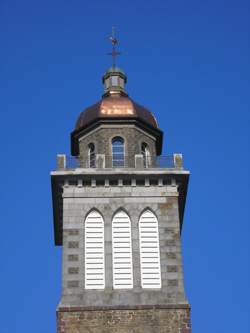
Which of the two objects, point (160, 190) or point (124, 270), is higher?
point (160, 190)

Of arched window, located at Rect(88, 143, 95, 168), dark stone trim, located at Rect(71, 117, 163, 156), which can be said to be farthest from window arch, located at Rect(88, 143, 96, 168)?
dark stone trim, located at Rect(71, 117, 163, 156)

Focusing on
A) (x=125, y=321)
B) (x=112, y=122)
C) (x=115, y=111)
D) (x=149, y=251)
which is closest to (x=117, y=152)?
(x=112, y=122)

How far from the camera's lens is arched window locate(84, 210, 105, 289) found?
4244cm

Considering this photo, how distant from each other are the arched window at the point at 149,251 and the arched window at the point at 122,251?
549mm

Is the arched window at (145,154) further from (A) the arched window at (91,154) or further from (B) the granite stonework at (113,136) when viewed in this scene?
(A) the arched window at (91,154)

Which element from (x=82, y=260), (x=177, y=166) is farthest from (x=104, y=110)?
(x=82, y=260)

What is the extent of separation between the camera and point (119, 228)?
144ft

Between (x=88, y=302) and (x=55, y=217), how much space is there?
271 inches

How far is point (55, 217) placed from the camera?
47.3m

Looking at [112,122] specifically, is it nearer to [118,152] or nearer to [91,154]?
[118,152]

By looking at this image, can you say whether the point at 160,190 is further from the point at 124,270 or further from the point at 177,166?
the point at 124,270

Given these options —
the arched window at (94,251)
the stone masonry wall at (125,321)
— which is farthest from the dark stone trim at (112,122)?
the stone masonry wall at (125,321)

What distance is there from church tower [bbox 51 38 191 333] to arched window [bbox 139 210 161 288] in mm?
44

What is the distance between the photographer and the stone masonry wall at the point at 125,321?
40.8 meters
